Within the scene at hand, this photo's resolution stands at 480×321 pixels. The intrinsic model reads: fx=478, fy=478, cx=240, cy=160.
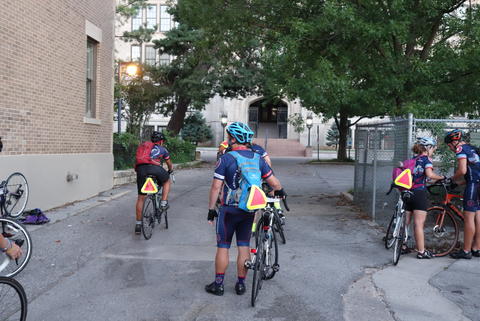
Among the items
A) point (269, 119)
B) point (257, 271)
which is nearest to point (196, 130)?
point (269, 119)

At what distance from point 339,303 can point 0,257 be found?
440cm

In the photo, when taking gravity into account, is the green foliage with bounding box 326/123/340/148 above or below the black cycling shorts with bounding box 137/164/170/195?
above

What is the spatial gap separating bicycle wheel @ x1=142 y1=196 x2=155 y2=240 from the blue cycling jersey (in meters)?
4.95

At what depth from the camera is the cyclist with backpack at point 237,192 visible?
4.89m

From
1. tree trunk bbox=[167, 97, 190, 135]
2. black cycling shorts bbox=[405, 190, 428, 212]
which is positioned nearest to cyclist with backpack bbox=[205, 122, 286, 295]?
black cycling shorts bbox=[405, 190, 428, 212]

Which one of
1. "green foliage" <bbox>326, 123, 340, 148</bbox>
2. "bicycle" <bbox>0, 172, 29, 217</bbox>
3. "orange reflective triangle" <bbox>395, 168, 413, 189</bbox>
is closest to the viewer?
"orange reflective triangle" <bbox>395, 168, 413, 189</bbox>

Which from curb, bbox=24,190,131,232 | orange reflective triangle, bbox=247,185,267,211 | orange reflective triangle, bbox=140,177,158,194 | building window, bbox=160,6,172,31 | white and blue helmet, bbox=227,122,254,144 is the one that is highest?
building window, bbox=160,6,172,31

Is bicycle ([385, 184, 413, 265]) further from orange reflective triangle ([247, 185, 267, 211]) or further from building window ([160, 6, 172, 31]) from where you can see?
building window ([160, 6, 172, 31])

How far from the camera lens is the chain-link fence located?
321 inches

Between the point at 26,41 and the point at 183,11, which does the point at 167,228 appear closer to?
the point at 26,41

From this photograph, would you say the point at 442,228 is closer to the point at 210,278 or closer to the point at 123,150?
the point at 210,278

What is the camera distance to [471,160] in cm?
688

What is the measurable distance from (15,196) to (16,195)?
0.02 meters

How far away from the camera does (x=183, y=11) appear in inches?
552
